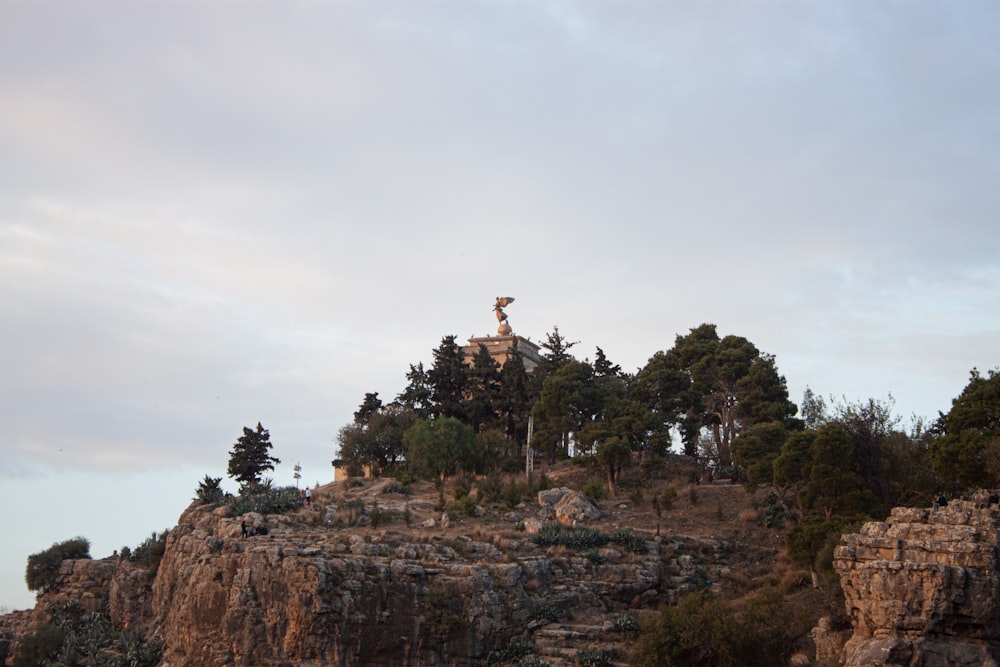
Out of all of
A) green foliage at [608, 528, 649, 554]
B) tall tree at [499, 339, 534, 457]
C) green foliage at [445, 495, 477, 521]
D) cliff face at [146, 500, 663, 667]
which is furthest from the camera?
tall tree at [499, 339, 534, 457]

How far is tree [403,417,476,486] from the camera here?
154 ft

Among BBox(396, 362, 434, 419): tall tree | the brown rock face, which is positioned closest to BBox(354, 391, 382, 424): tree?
BBox(396, 362, 434, 419): tall tree

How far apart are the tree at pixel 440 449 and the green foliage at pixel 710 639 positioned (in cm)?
1982

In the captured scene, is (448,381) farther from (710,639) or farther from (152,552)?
(710,639)

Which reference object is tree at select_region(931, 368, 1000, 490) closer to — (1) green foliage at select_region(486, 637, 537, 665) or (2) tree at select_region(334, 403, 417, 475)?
(1) green foliage at select_region(486, 637, 537, 665)

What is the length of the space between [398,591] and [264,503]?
967 cm

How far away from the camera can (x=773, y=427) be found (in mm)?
41125

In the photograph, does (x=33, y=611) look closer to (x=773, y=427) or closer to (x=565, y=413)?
(x=565, y=413)

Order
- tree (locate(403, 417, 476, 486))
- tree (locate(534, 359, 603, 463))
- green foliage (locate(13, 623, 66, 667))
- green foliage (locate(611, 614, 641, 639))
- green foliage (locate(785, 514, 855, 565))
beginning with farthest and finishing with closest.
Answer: tree (locate(534, 359, 603, 463)) < tree (locate(403, 417, 476, 486)) < green foliage (locate(13, 623, 66, 667)) < green foliage (locate(611, 614, 641, 639)) < green foliage (locate(785, 514, 855, 565))

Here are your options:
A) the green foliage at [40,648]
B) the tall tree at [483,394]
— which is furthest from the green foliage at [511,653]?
the tall tree at [483,394]

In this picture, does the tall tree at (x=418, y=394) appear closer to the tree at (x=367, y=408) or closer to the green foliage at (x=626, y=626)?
the tree at (x=367, y=408)

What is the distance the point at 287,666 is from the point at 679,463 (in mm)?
23108

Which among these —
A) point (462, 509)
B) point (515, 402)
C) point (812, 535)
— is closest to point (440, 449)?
point (462, 509)

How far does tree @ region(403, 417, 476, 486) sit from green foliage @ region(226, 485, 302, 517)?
6497 mm
